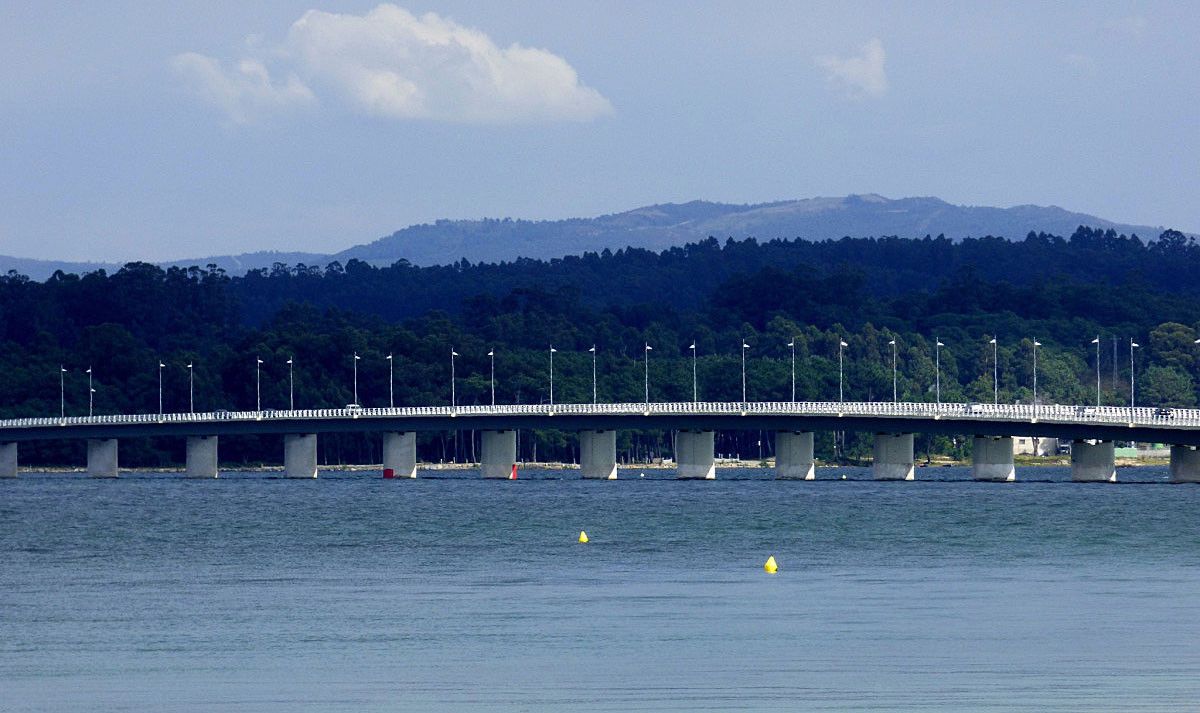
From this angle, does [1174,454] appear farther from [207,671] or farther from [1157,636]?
[207,671]

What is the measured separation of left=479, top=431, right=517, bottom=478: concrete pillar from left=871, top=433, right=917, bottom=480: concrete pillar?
3233cm

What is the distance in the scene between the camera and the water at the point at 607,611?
1817 inches

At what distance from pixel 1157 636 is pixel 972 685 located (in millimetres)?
9957

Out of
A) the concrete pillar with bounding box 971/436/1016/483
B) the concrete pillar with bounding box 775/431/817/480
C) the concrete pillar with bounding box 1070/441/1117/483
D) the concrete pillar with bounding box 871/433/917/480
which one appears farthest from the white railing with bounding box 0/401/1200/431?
the concrete pillar with bounding box 871/433/917/480

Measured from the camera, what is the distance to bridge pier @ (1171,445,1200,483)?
157375 millimetres

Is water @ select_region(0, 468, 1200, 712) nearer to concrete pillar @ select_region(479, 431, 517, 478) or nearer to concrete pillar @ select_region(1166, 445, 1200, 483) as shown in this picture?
concrete pillar @ select_region(1166, 445, 1200, 483)

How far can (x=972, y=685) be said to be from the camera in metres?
46.2

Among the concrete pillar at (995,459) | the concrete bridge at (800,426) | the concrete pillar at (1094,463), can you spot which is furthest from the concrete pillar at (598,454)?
the concrete pillar at (1094,463)

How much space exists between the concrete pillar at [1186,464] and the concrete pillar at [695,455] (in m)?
40.9

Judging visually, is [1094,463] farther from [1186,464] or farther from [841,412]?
[841,412]

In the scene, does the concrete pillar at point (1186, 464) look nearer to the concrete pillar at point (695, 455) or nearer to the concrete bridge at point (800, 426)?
the concrete bridge at point (800, 426)

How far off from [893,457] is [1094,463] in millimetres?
16777

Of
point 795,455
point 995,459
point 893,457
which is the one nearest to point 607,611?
point 995,459

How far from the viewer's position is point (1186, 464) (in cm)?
15838
